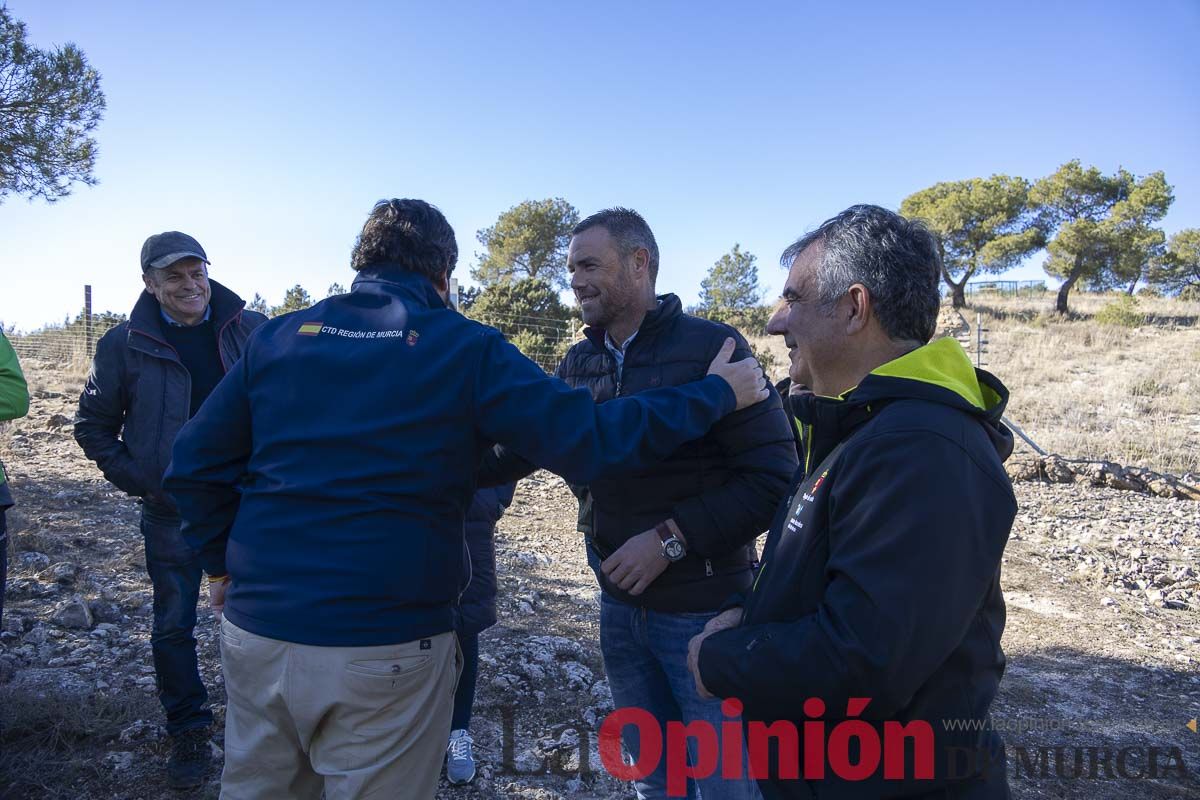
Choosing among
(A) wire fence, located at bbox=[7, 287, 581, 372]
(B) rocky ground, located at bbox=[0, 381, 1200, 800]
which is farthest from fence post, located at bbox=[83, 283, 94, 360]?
(B) rocky ground, located at bbox=[0, 381, 1200, 800]

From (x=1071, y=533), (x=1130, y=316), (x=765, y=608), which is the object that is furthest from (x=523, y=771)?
(x=1130, y=316)

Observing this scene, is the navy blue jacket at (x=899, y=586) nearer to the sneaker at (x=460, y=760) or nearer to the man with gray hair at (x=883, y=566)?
the man with gray hair at (x=883, y=566)

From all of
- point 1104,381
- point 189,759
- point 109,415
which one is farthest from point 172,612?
point 1104,381

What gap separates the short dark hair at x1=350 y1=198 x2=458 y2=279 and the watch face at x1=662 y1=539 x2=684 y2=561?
3.37 ft

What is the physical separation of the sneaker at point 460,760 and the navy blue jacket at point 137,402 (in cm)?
161

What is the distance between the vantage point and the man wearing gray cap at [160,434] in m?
3.17

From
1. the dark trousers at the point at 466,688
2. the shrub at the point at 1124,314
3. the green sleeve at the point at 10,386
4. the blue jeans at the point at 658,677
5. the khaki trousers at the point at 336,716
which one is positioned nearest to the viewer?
the khaki trousers at the point at 336,716

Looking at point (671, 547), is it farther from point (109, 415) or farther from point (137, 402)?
point (109, 415)

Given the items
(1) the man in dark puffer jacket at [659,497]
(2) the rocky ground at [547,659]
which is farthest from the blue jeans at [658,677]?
(2) the rocky ground at [547,659]

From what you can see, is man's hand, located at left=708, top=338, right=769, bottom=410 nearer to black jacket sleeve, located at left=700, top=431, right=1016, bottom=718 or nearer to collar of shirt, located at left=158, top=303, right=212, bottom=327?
black jacket sleeve, located at left=700, top=431, right=1016, bottom=718

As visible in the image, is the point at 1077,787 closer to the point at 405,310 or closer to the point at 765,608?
the point at 765,608

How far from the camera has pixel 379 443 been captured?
1.79m

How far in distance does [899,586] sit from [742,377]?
971 mm

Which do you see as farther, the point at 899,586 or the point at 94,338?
the point at 94,338
